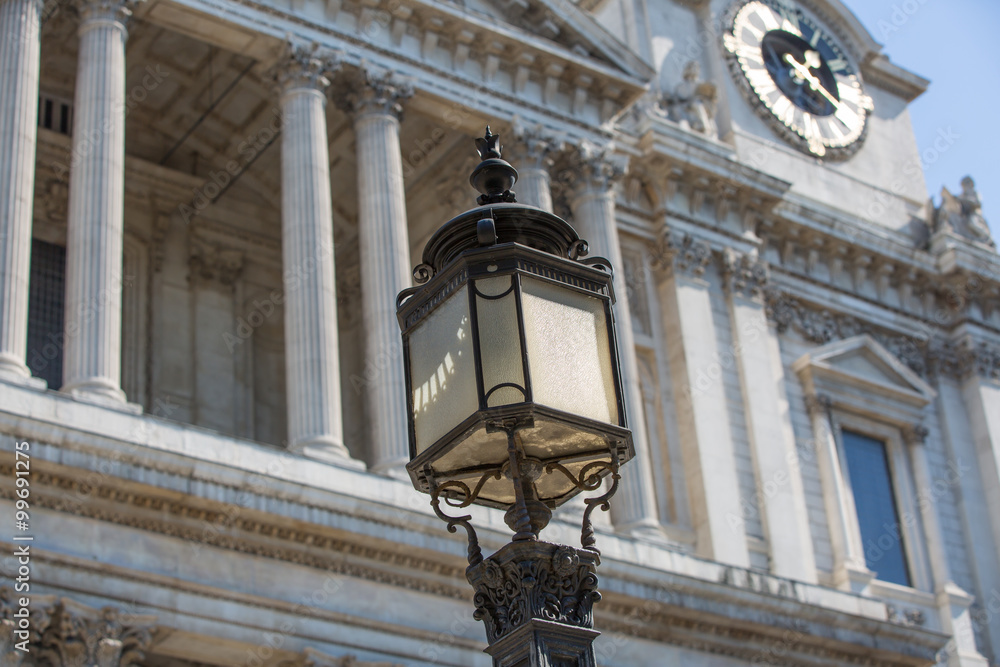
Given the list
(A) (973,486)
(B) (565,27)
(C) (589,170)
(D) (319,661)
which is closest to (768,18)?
(B) (565,27)

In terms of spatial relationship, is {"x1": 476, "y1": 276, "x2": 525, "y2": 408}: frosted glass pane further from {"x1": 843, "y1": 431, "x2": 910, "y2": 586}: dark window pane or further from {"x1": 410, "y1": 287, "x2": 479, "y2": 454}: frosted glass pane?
{"x1": 843, "y1": 431, "x2": 910, "y2": 586}: dark window pane

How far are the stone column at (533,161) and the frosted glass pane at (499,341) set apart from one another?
18697 mm

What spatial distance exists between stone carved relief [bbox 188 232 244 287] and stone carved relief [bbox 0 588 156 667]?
11.9 m

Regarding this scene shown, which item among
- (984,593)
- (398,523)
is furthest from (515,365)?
(984,593)

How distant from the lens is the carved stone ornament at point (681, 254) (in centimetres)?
2967

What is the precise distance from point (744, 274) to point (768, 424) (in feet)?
10.8

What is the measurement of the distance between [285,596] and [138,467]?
8.13 feet

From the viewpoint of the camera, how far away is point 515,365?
6734 millimetres

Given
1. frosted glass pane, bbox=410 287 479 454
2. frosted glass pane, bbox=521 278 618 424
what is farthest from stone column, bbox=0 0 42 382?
frosted glass pane, bbox=521 278 618 424

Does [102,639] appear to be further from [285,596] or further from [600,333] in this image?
[600,333]

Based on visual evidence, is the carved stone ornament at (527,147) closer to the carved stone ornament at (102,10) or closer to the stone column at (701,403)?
the stone column at (701,403)

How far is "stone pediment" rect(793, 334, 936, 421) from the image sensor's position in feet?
102

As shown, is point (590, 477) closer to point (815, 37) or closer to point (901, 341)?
point (901, 341)

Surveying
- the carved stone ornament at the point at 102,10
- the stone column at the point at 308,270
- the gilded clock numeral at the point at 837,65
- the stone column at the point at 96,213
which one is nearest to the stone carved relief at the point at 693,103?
the gilded clock numeral at the point at 837,65
